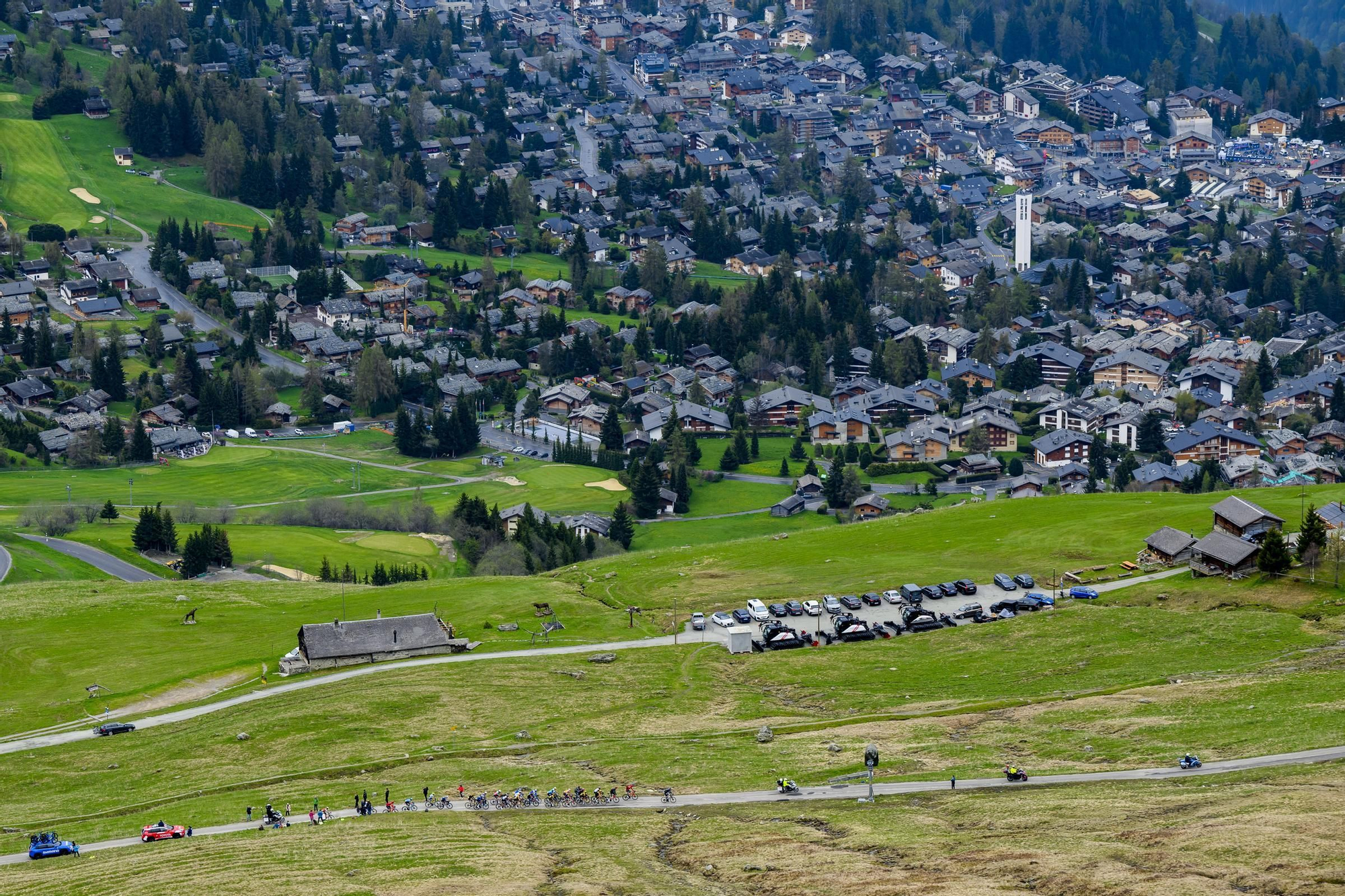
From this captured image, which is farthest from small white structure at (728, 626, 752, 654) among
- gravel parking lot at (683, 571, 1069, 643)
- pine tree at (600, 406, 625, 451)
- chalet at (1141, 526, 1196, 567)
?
pine tree at (600, 406, 625, 451)

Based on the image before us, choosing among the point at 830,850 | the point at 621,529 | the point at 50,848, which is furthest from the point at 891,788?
the point at 621,529

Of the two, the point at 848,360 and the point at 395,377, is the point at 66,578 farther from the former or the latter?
the point at 848,360

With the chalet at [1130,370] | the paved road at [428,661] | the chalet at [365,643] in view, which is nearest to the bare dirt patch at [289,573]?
the chalet at [365,643]

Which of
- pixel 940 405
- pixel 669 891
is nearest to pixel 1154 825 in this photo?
pixel 669 891

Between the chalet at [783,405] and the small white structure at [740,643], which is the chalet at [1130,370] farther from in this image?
the small white structure at [740,643]

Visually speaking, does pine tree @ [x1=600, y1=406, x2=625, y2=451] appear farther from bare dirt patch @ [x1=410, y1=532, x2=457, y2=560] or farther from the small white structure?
the small white structure

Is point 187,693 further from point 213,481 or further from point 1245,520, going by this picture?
point 213,481
